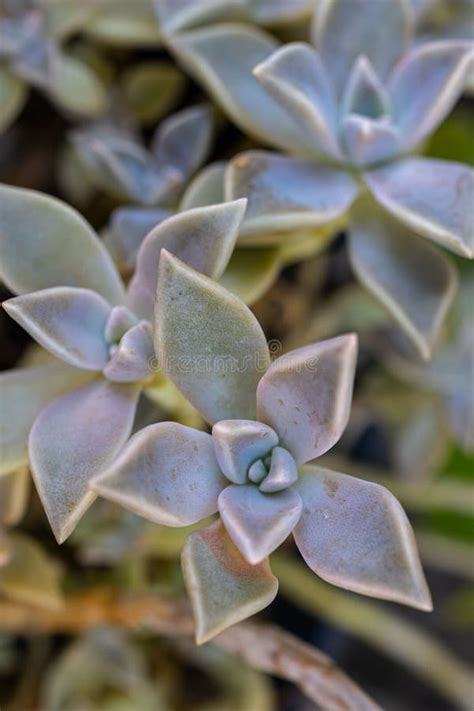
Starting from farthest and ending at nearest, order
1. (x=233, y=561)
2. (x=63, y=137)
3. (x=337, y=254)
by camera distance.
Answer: (x=337, y=254) < (x=63, y=137) < (x=233, y=561)

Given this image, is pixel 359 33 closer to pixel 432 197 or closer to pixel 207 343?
pixel 432 197

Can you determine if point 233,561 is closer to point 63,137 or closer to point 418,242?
point 418,242

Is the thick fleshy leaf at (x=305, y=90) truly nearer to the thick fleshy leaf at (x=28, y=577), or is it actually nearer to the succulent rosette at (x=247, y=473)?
the succulent rosette at (x=247, y=473)

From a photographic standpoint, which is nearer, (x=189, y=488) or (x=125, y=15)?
(x=189, y=488)

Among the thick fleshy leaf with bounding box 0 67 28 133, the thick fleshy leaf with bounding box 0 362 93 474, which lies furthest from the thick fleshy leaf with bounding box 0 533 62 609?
the thick fleshy leaf with bounding box 0 67 28 133

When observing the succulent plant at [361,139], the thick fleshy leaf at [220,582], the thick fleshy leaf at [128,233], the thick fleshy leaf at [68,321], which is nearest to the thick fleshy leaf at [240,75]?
the succulent plant at [361,139]

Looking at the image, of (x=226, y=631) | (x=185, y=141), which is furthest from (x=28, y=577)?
(x=185, y=141)

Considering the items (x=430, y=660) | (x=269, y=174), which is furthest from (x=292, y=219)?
(x=430, y=660)

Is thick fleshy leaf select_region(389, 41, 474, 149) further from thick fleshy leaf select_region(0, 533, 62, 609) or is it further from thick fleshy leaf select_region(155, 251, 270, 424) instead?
thick fleshy leaf select_region(0, 533, 62, 609)
